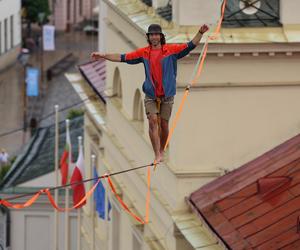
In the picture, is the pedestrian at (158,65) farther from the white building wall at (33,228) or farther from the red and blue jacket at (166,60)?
the white building wall at (33,228)

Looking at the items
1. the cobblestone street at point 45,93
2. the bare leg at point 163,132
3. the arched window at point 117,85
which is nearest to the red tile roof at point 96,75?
the arched window at point 117,85

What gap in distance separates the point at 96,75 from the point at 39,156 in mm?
9610

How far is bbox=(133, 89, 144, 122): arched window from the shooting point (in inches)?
1385

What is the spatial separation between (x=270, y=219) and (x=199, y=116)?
11.5 ft

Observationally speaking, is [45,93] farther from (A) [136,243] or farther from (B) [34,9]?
(A) [136,243]

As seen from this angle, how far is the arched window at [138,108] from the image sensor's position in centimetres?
3519

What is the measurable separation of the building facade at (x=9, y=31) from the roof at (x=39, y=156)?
118 ft

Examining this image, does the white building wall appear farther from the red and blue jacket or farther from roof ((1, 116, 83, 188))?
the red and blue jacket

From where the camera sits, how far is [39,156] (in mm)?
56500

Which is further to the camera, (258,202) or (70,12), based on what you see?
(70,12)

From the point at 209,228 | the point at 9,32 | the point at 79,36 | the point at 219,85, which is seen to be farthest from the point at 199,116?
the point at 79,36

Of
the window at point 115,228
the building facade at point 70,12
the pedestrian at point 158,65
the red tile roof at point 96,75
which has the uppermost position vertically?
the pedestrian at point 158,65

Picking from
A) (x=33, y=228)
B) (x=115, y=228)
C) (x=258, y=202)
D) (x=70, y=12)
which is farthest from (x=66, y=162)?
(x=70, y=12)

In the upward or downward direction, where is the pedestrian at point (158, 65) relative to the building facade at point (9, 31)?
upward
